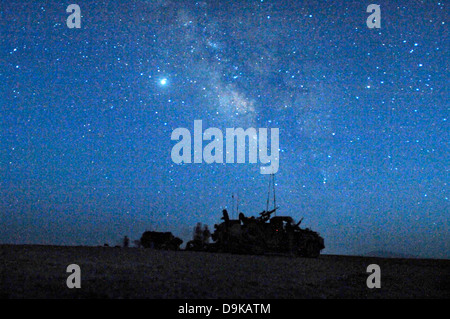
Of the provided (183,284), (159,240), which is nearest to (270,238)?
(159,240)

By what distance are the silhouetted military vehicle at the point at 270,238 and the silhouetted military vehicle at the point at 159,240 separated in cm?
416

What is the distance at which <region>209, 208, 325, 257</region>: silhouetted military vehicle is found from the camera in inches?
706

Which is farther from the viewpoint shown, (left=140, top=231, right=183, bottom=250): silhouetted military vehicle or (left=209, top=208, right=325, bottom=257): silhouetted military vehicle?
(left=140, top=231, right=183, bottom=250): silhouetted military vehicle

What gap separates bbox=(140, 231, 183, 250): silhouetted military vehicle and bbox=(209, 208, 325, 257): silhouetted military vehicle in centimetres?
416

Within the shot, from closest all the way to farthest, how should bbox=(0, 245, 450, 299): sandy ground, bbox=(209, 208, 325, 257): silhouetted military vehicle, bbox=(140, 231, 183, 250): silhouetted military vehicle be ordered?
bbox=(0, 245, 450, 299): sandy ground, bbox=(209, 208, 325, 257): silhouetted military vehicle, bbox=(140, 231, 183, 250): silhouetted military vehicle

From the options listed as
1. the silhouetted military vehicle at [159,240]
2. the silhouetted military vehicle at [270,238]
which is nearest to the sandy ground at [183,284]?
the silhouetted military vehicle at [270,238]

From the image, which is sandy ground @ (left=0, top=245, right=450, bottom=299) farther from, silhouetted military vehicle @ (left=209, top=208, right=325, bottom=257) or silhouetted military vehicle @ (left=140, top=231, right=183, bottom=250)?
silhouetted military vehicle @ (left=140, top=231, right=183, bottom=250)

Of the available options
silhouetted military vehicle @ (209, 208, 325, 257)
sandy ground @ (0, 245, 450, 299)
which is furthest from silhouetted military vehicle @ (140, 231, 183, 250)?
sandy ground @ (0, 245, 450, 299)

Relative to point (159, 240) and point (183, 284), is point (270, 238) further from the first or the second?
point (183, 284)
